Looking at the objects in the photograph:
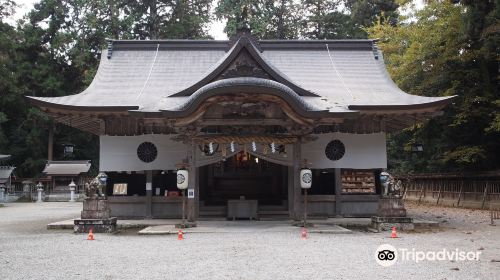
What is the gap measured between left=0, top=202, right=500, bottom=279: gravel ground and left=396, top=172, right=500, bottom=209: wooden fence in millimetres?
7660

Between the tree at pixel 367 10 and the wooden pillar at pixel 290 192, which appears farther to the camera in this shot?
the tree at pixel 367 10

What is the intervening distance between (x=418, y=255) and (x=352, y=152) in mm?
7709

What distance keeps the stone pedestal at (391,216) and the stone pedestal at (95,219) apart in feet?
25.7

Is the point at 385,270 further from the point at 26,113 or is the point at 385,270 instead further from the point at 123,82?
the point at 26,113

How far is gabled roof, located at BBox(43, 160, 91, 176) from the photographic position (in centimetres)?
3562

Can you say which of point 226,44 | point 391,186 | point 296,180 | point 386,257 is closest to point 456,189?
point 391,186

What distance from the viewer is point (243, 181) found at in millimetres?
18047

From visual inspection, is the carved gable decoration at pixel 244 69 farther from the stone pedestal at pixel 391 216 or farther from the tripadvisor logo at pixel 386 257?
the tripadvisor logo at pixel 386 257

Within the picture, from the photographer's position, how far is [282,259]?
27.6 ft

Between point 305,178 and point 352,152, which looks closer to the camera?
point 305,178

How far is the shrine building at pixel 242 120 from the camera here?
14.0m

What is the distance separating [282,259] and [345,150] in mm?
8485

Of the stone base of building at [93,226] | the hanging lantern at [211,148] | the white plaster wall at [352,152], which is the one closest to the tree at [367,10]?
the white plaster wall at [352,152]

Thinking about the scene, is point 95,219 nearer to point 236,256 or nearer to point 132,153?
point 132,153
